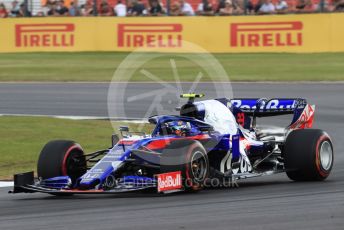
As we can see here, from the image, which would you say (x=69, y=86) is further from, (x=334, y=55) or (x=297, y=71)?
(x=334, y=55)

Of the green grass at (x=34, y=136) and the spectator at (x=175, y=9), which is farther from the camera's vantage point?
the spectator at (x=175, y=9)

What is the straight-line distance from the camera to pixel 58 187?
10.2 m

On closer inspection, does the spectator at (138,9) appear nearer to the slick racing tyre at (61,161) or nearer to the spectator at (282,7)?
the spectator at (282,7)

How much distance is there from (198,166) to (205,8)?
69.4 feet

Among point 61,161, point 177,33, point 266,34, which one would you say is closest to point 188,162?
point 61,161

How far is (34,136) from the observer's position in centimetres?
1595

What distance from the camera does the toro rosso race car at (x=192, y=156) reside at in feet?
33.0

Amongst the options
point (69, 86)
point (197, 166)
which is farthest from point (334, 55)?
point (197, 166)

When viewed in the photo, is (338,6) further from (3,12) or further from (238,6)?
(3,12)

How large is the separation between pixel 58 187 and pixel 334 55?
2005 cm

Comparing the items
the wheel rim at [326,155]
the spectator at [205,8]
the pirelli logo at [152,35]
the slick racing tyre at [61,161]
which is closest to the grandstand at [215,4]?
the spectator at [205,8]

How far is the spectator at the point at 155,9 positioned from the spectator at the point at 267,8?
11.6ft

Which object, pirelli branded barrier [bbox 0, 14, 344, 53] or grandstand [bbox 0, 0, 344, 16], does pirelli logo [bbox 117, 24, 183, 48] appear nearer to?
pirelli branded barrier [bbox 0, 14, 344, 53]

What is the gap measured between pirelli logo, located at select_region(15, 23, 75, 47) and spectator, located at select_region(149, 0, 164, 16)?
9.11 ft
